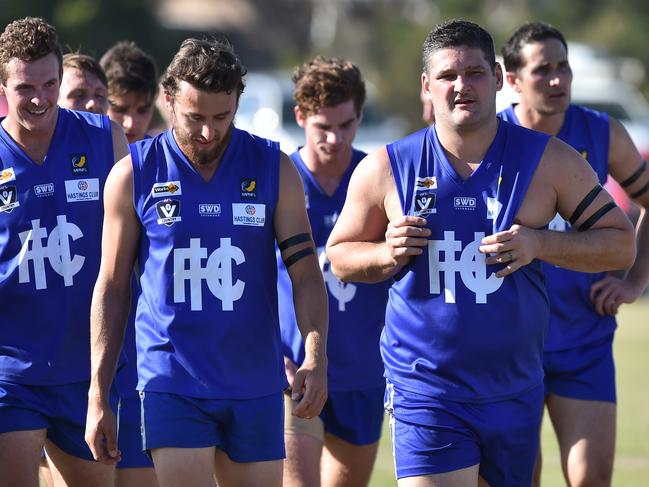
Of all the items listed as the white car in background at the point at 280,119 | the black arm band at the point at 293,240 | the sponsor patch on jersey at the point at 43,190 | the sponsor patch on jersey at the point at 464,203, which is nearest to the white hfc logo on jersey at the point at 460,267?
the sponsor patch on jersey at the point at 464,203

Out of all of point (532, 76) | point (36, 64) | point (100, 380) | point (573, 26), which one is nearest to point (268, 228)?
point (100, 380)

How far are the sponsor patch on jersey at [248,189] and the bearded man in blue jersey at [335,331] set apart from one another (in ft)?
4.88

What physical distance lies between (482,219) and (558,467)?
15.5ft

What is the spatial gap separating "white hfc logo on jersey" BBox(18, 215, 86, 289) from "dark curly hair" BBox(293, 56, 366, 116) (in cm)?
178

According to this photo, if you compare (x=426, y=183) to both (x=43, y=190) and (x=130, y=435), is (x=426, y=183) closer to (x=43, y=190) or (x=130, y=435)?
(x=43, y=190)

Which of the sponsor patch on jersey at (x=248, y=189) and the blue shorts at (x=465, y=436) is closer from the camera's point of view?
the blue shorts at (x=465, y=436)

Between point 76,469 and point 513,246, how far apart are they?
7.77 feet

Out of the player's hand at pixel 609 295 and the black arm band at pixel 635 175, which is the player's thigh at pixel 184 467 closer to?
the player's hand at pixel 609 295

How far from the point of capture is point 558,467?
949 centimetres

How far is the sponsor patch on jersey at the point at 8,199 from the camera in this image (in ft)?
19.0

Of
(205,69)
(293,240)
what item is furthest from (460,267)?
(205,69)

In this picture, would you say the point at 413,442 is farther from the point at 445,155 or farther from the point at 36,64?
the point at 36,64

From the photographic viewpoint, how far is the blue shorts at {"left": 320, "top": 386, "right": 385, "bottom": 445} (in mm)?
6902

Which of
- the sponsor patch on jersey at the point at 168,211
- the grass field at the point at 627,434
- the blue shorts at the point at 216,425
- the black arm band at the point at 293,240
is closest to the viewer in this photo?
the blue shorts at the point at 216,425
